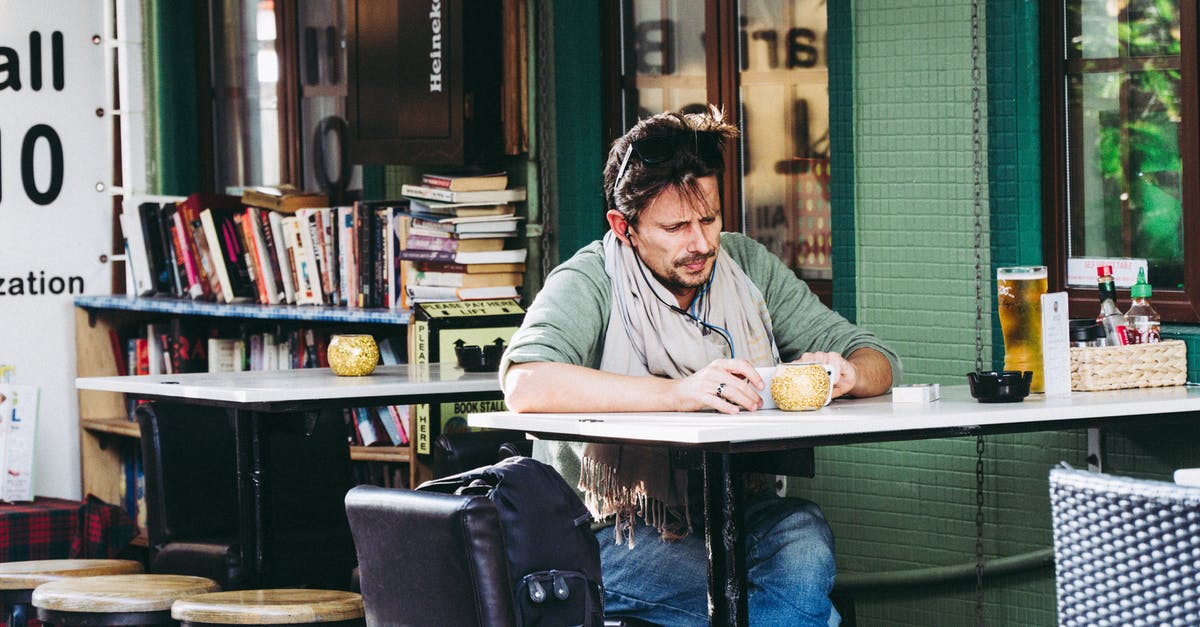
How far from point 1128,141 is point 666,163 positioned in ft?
4.11

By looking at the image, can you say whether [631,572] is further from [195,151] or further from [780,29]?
[195,151]

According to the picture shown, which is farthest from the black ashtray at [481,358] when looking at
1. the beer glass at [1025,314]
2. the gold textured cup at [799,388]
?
the beer glass at [1025,314]

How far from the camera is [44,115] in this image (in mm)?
6180

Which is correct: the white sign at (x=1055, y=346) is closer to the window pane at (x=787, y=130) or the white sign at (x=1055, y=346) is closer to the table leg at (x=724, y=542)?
the table leg at (x=724, y=542)

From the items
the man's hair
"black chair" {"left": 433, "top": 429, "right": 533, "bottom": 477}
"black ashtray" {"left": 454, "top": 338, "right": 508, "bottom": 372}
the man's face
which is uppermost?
the man's hair

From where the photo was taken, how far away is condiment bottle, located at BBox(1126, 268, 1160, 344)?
346 centimetres

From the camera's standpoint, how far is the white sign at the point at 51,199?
6102 millimetres

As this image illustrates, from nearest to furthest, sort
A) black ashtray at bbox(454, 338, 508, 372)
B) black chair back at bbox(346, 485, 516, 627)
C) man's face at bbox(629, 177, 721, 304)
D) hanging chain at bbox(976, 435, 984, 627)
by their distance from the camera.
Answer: black chair back at bbox(346, 485, 516, 627) < man's face at bbox(629, 177, 721, 304) < hanging chain at bbox(976, 435, 984, 627) < black ashtray at bbox(454, 338, 508, 372)

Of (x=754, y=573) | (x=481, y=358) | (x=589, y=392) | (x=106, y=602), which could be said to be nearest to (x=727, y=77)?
(x=481, y=358)

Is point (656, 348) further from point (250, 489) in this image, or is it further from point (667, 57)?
point (667, 57)

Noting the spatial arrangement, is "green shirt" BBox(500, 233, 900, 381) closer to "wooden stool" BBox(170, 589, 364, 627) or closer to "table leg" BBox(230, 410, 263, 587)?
"wooden stool" BBox(170, 589, 364, 627)

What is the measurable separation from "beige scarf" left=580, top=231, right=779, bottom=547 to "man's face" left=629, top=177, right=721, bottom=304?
56 mm

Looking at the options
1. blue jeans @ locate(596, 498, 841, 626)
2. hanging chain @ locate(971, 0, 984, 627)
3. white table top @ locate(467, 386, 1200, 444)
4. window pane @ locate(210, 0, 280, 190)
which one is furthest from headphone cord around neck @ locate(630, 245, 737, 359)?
window pane @ locate(210, 0, 280, 190)

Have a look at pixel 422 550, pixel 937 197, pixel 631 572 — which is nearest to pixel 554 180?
pixel 937 197
